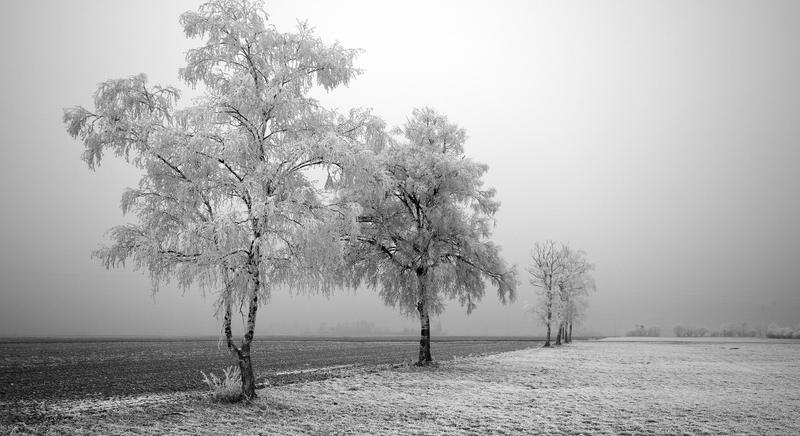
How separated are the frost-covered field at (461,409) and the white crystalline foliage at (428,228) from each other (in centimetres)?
631

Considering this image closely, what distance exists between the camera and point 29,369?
84.7 ft

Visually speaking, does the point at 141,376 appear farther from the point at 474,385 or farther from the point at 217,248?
the point at 474,385

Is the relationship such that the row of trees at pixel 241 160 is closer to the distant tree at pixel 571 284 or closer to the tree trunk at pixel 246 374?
the tree trunk at pixel 246 374

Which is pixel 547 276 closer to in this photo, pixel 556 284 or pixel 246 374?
pixel 556 284

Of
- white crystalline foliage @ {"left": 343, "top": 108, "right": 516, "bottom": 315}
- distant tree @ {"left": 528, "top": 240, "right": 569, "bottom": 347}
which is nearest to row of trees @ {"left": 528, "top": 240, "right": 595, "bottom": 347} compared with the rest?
distant tree @ {"left": 528, "top": 240, "right": 569, "bottom": 347}

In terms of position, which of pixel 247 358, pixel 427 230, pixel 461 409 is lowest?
pixel 461 409

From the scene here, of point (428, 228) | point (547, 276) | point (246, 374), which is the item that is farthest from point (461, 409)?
point (547, 276)

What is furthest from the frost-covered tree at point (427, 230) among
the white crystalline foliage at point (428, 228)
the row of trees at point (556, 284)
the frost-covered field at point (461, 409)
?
the row of trees at point (556, 284)

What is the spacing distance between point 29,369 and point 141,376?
342 inches

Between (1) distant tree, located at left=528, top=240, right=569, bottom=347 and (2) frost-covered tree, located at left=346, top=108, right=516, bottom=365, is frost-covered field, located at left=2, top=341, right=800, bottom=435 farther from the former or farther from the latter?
(1) distant tree, located at left=528, top=240, right=569, bottom=347

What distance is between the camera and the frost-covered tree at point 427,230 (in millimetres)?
25766

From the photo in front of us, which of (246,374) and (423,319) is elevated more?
(423,319)

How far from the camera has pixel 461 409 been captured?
14.5 metres

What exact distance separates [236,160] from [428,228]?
1480 cm
